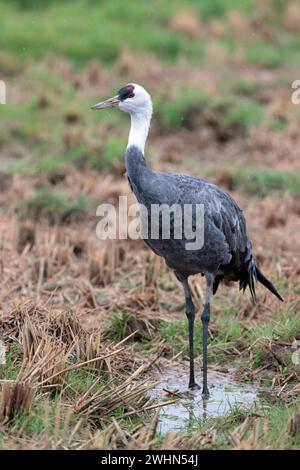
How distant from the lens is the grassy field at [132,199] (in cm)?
596

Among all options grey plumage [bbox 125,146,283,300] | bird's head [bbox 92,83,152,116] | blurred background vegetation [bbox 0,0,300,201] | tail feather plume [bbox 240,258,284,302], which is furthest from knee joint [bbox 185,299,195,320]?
blurred background vegetation [bbox 0,0,300,201]

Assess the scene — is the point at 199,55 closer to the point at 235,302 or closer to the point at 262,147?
the point at 262,147

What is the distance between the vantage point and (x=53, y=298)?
836 cm

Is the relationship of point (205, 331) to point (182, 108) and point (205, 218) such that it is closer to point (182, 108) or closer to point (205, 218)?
point (205, 218)

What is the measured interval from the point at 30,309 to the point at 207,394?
4.09 feet

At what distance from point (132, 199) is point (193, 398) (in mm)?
4038

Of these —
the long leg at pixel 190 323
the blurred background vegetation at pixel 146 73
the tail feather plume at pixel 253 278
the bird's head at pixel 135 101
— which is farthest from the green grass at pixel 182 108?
the bird's head at pixel 135 101

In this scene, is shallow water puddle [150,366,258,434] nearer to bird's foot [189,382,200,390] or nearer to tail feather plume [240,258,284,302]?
bird's foot [189,382,200,390]

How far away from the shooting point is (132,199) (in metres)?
10.6

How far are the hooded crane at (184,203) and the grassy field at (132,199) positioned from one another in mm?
598

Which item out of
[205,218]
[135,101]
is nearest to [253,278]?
[205,218]

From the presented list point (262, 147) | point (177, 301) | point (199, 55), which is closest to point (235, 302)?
point (177, 301)

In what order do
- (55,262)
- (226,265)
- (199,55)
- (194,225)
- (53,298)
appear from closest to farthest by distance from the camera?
(194,225) < (226,265) < (53,298) < (55,262) < (199,55)

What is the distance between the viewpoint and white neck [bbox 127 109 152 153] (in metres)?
6.70
